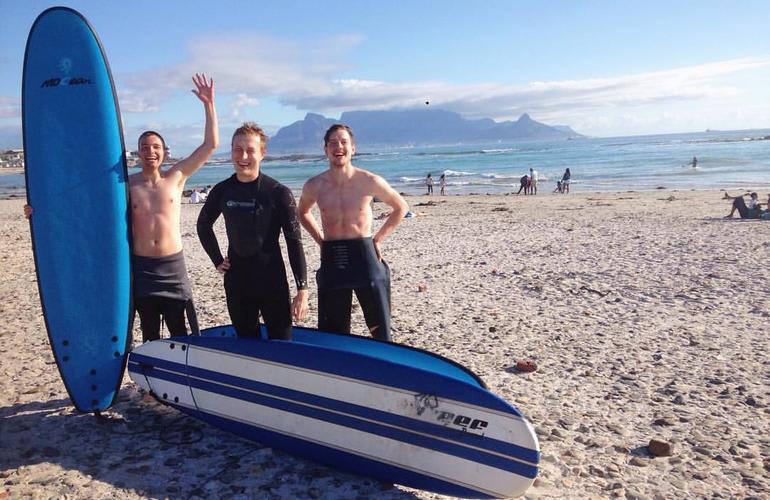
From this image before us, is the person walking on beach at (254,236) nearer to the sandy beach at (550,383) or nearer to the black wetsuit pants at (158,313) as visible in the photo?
the black wetsuit pants at (158,313)

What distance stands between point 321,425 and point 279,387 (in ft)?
1.25

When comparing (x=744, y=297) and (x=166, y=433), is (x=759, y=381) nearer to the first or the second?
(x=744, y=297)

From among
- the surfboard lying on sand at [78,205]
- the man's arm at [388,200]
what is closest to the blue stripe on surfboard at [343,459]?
the surfboard lying on sand at [78,205]

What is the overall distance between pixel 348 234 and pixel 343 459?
1.51 metres

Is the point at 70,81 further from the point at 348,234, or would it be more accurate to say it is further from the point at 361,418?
the point at 361,418

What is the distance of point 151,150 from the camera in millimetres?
3846

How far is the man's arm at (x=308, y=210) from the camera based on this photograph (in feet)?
13.2

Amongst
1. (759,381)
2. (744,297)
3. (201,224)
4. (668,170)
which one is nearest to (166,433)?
(201,224)

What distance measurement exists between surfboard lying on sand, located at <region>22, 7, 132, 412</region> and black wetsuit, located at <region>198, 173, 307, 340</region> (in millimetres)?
791

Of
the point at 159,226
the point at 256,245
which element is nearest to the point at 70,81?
the point at 159,226

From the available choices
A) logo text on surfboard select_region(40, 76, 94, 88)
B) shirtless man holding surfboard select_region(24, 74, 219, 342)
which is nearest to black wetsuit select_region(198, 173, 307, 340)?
shirtless man holding surfboard select_region(24, 74, 219, 342)

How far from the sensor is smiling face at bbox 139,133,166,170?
12.6 feet

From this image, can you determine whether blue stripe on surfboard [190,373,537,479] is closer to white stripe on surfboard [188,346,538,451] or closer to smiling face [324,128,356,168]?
white stripe on surfboard [188,346,538,451]

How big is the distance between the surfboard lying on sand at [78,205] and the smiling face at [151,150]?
10.9 inches
